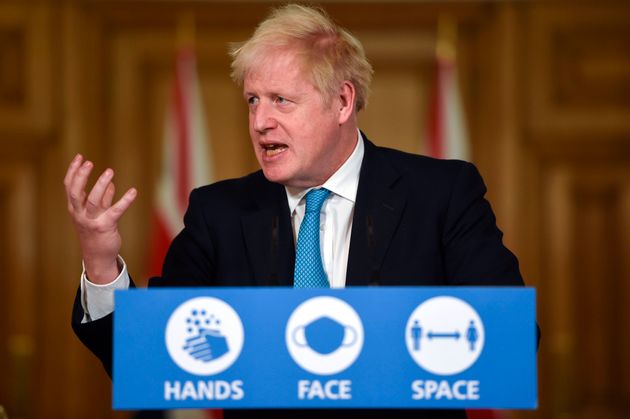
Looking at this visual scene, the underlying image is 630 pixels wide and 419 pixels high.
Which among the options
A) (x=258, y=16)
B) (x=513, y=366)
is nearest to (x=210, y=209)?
(x=513, y=366)

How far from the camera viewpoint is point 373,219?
188 centimetres

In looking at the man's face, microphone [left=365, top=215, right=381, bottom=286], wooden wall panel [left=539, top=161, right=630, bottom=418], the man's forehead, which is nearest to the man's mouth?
the man's face

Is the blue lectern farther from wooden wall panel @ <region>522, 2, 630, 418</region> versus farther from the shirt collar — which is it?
wooden wall panel @ <region>522, 2, 630, 418</region>

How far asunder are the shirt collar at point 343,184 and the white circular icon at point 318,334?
614mm

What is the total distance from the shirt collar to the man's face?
2.0 inches

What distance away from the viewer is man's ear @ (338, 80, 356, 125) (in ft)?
6.54

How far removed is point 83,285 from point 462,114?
8.67ft

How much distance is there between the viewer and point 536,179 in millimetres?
4105

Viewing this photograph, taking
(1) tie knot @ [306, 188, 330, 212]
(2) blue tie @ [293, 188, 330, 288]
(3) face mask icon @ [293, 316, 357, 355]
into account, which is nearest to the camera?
(3) face mask icon @ [293, 316, 357, 355]

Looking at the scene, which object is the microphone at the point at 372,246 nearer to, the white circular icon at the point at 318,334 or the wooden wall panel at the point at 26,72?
the white circular icon at the point at 318,334

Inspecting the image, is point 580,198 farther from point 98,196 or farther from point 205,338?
point 205,338

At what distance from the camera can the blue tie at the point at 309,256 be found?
5.91 feet

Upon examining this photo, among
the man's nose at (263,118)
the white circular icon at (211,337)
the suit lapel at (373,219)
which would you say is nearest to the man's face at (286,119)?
the man's nose at (263,118)

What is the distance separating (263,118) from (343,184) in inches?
10.2
